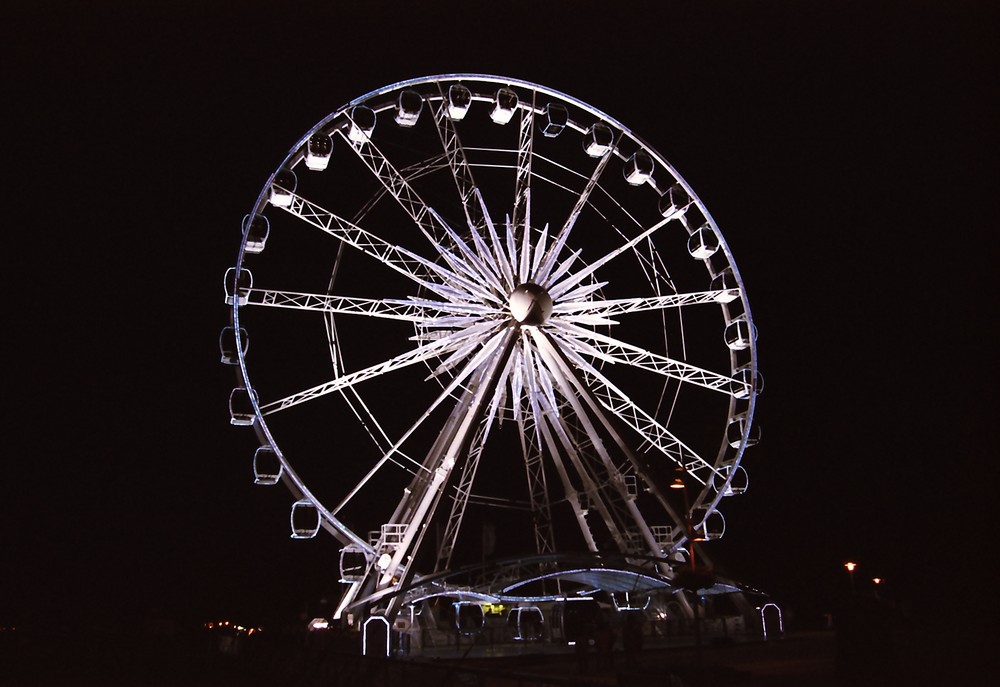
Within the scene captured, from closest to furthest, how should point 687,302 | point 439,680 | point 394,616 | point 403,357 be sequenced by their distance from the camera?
point 439,680
point 394,616
point 403,357
point 687,302

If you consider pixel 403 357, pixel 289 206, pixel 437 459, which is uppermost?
pixel 289 206

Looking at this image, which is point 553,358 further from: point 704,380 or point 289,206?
point 289,206

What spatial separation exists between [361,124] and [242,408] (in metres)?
7.50

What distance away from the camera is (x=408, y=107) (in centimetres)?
2323

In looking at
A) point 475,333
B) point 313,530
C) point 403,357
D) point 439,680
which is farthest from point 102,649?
point 439,680

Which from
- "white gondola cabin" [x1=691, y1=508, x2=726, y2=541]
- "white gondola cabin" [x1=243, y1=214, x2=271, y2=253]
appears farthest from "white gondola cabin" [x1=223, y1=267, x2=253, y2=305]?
"white gondola cabin" [x1=691, y1=508, x2=726, y2=541]

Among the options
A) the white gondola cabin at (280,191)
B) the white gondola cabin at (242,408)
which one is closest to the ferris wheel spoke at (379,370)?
the white gondola cabin at (242,408)

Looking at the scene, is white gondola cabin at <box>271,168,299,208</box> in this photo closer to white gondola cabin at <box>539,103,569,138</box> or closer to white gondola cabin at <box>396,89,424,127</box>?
white gondola cabin at <box>396,89,424,127</box>

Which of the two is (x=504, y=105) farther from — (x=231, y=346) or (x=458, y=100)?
(x=231, y=346)

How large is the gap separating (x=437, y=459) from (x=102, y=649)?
375 inches

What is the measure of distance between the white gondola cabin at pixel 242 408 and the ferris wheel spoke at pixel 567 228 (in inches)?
286

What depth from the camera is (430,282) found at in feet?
73.0

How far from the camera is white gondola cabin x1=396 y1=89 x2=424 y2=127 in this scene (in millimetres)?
23234

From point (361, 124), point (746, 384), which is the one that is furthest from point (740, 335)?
point (361, 124)
